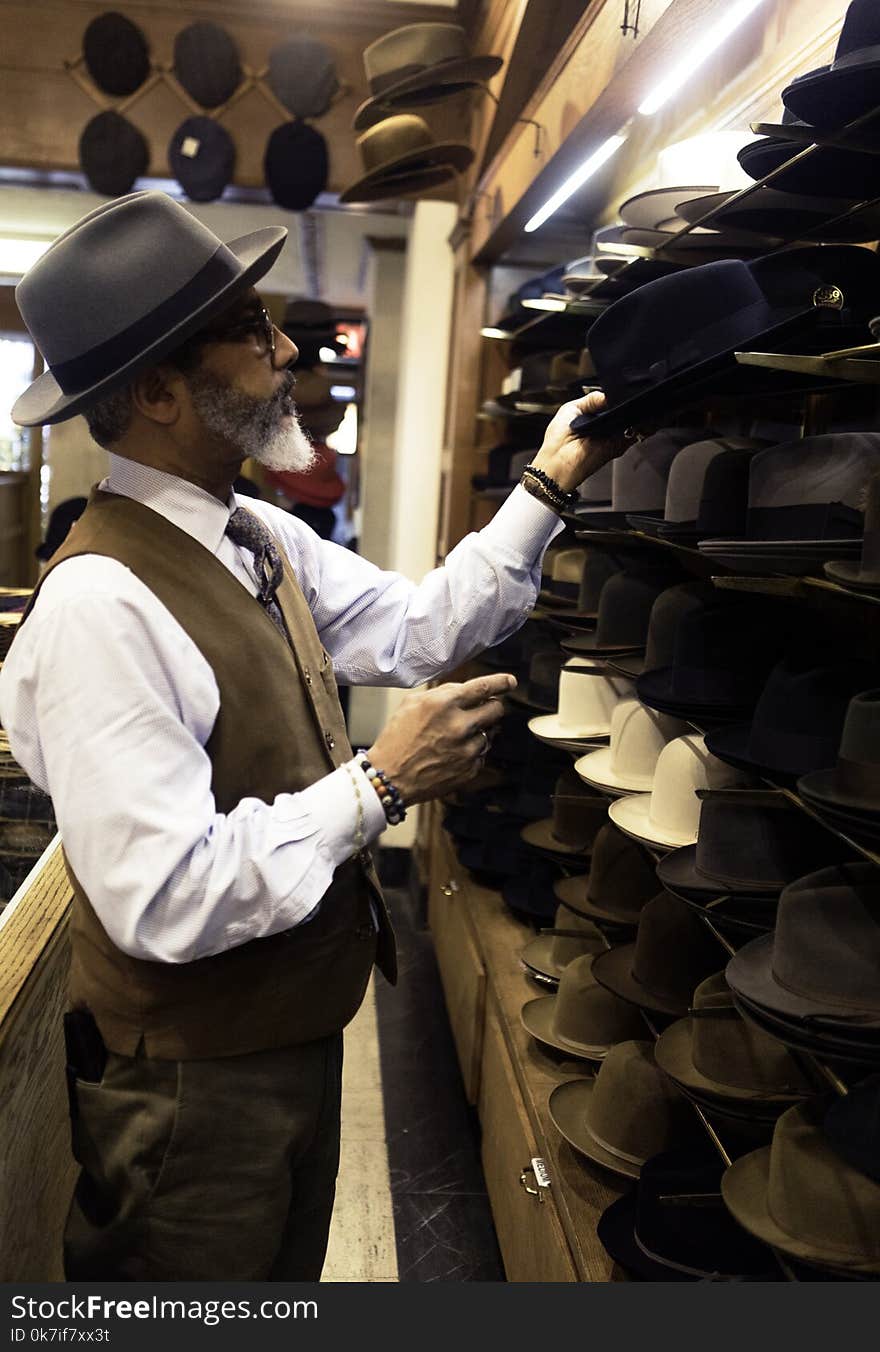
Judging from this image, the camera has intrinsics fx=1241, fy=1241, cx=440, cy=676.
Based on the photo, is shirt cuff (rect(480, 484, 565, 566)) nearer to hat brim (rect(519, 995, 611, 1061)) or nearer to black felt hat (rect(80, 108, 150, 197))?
hat brim (rect(519, 995, 611, 1061))

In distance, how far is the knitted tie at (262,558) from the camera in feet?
5.93

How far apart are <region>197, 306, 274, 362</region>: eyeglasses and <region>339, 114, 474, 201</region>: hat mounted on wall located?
8.31 ft

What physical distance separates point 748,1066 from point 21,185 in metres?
4.83

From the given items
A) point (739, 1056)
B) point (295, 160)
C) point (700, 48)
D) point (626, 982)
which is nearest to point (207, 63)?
point (295, 160)

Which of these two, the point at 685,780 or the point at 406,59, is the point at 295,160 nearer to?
the point at 406,59

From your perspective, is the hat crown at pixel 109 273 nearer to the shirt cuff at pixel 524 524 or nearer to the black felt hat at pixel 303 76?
the shirt cuff at pixel 524 524

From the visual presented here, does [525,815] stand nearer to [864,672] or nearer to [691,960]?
[691,960]

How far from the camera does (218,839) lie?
1470 millimetres

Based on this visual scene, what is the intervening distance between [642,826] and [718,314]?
908mm

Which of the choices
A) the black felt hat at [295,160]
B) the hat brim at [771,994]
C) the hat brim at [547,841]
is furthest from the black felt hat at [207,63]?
the hat brim at [771,994]

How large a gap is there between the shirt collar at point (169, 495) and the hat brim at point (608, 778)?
41.6 inches

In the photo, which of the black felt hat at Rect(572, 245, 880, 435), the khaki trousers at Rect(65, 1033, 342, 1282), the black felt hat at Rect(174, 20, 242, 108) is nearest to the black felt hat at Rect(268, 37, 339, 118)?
the black felt hat at Rect(174, 20, 242, 108)

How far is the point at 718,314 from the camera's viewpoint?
1.81 meters

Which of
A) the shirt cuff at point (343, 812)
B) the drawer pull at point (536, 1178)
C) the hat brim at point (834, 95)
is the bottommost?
Result: the drawer pull at point (536, 1178)
